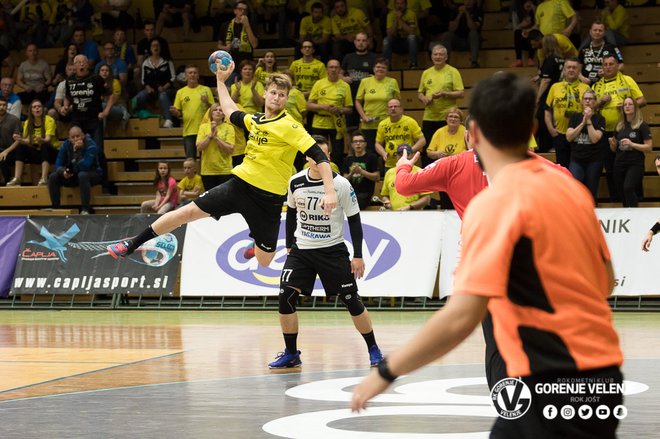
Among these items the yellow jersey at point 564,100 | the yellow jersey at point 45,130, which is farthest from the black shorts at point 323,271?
the yellow jersey at point 45,130

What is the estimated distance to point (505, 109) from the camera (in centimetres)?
320

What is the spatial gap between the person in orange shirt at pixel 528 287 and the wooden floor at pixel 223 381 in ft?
12.3

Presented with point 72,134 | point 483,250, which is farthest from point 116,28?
point 483,250

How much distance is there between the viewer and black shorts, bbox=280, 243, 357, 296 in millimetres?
10461

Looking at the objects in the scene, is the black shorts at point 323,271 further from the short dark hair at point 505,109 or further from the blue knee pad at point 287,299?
the short dark hair at point 505,109

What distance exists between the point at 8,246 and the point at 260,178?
9479 millimetres

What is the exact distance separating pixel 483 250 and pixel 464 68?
19.4 m

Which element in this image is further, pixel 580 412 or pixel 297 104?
pixel 297 104

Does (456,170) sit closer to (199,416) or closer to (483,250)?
(199,416)

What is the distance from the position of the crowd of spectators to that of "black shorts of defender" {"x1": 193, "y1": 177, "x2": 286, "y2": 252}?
24.3 feet

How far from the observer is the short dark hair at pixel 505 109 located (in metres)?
3.20

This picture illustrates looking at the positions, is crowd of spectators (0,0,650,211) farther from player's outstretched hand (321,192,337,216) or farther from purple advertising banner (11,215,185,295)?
player's outstretched hand (321,192,337,216)

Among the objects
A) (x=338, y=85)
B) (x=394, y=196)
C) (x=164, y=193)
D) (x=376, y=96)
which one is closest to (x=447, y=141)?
(x=394, y=196)

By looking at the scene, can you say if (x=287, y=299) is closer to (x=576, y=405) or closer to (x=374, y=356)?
(x=374, y=356)
